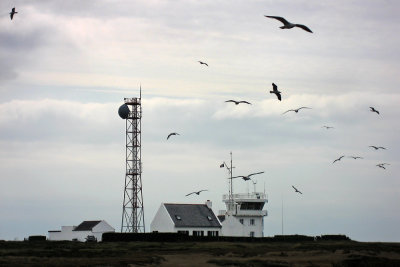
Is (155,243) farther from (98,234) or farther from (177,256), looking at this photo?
(98,234)

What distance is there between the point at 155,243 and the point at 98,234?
33452 millimetres

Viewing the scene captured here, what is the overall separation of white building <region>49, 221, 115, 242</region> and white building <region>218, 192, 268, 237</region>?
19.9 m

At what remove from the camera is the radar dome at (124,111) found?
110 meters

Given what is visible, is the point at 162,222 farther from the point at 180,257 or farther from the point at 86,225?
the point at 180,257

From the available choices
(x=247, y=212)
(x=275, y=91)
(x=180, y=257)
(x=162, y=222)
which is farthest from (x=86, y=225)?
(x=275, y=91)

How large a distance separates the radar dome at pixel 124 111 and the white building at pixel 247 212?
75.7 ft

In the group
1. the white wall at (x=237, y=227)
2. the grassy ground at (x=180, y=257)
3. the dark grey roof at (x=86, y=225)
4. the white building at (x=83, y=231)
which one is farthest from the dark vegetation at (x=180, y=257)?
the dark grey roof at (x=86, y=225)

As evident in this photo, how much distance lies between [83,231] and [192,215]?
20.0m

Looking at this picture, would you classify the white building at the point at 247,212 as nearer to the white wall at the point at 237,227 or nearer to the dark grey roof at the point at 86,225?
the white wall at the point at 237,227

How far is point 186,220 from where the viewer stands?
4395 inches

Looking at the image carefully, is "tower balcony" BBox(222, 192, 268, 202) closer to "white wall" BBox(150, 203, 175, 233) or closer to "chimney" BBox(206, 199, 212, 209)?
"chimney" BBox(206, 199, 212, 209)

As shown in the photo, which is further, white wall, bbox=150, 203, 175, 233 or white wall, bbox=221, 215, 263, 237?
white wall, bbox=221, 215, 263, 237

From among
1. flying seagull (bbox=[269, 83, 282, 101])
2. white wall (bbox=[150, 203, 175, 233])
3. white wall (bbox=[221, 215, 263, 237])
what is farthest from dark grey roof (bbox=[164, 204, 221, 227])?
flying seagull (bbox=[269, 83, 282, 101])

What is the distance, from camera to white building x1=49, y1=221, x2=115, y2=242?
119 metres
